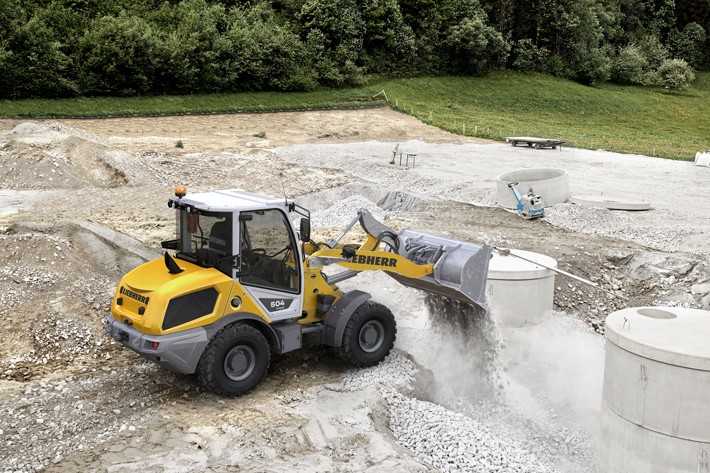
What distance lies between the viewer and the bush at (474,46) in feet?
182

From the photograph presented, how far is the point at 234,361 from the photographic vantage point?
9367 mm

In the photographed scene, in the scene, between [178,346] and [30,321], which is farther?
[30,321]

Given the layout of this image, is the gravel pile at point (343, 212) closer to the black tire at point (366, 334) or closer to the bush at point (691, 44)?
the black tire at point (366, 334)

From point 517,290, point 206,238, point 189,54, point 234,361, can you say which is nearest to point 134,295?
point 206,238

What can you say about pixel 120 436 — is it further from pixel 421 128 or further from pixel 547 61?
pixel 547 61

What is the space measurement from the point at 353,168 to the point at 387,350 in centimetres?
1728

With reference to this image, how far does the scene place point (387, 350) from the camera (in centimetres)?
1066

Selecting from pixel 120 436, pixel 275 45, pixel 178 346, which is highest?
pixel 275 45

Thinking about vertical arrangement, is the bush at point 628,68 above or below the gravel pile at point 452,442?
above

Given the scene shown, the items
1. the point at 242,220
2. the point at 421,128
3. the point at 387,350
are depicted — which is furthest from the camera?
the point at 421,128

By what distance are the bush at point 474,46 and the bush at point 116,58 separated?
2606cm

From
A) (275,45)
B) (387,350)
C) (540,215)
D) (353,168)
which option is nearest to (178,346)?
(387,350)

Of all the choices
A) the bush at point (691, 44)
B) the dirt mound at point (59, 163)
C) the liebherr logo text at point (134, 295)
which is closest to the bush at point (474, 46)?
the bush at point (691, 44)

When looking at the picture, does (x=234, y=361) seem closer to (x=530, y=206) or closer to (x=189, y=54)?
(x=530, y=206)
